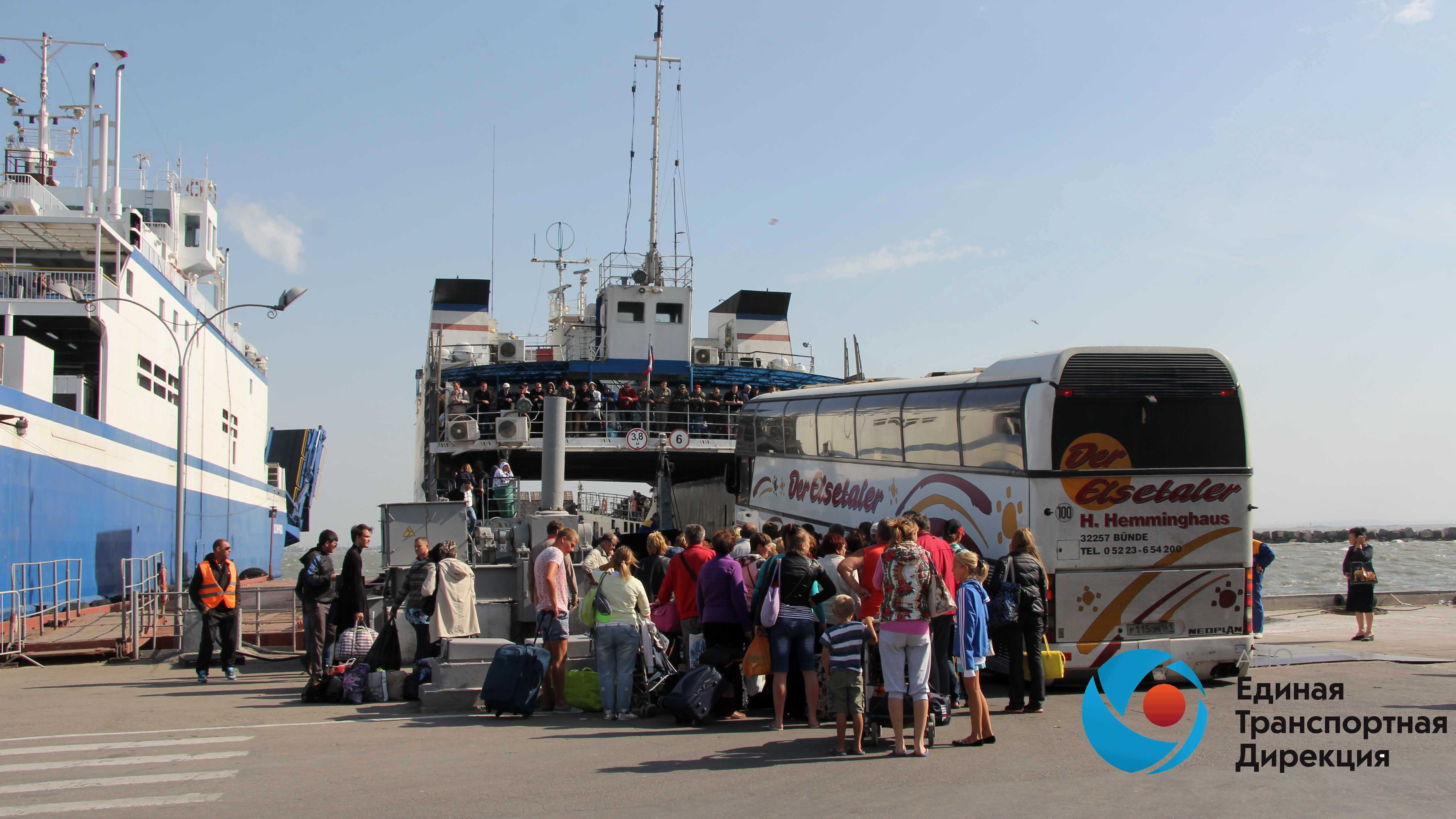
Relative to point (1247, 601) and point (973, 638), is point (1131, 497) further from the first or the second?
point (973, 638)

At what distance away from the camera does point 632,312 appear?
123ft

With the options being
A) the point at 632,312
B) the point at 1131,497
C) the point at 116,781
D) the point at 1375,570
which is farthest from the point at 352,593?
the point at 1375,570

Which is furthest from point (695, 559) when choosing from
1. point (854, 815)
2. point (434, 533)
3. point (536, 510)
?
point (536, 510)

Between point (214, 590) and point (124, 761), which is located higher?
point (214, 590)

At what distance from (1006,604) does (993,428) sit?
2.74m

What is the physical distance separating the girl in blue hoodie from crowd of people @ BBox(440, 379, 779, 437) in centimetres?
2230

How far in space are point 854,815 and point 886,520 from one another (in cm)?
255

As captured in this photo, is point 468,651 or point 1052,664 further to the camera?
point 468,651

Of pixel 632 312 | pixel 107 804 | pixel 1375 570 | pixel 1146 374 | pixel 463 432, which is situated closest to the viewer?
pixel 107 804

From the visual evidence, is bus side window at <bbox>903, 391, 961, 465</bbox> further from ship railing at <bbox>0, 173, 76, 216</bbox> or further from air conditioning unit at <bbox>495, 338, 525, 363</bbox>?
ship railing at <bbox>0, 173, 76, 216</bbox>

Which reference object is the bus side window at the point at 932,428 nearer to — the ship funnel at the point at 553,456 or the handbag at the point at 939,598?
the handbag at the point at 939,598

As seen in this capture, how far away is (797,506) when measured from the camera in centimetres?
1786

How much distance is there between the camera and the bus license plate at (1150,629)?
412 inches

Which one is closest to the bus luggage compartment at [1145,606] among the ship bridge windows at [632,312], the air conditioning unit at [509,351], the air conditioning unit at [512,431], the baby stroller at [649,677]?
the baby stroller at [649,677]
